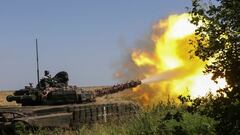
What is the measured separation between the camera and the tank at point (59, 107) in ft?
70.8

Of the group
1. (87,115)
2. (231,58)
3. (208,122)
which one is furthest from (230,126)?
(87,115)

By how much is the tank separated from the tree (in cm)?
1206

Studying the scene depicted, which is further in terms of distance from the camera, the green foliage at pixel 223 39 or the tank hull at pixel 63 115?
the tank hull at pixel 63 115

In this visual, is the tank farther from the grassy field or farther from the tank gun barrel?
the grassy field

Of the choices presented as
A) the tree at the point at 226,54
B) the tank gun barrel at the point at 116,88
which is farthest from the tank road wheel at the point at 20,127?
the tree at the point at 226,54

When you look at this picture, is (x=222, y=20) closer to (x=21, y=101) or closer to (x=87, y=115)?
(x=87, y=115)

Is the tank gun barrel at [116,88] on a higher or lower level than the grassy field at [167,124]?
higher

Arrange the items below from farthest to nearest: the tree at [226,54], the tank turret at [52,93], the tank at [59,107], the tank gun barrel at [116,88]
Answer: the tank gun barrel at [116,88] < the tank turret at [52,93] < the tank at [59,107] < the tree at [226,54]

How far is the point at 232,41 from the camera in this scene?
9531 mm

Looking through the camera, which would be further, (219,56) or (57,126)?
(57,126)

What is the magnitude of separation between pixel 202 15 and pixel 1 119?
43.6 feet

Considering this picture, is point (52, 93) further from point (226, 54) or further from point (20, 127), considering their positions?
point (226, 54)

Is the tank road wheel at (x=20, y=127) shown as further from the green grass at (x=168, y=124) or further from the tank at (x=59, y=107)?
the green grass at (x=168, y=124)

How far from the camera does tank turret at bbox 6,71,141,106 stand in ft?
84.5
